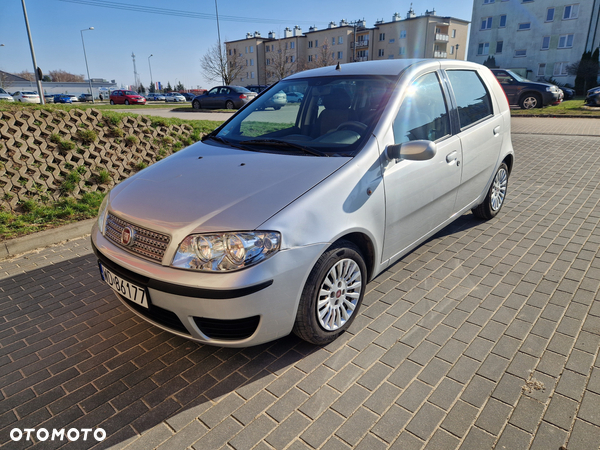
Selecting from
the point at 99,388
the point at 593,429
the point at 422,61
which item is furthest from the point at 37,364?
the point at 422,61

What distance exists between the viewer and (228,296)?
2217mm

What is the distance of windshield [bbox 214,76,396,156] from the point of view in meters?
3.08

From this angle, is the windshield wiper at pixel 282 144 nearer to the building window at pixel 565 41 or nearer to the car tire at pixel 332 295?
the car tire at pixel 332 295

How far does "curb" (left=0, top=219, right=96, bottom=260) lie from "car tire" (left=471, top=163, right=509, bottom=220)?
16.3 feet

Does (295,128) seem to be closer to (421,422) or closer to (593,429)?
(421,422)

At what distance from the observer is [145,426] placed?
7.32ft

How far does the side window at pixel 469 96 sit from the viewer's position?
3.98 m

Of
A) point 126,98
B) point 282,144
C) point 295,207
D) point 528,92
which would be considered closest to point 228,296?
point 295,207

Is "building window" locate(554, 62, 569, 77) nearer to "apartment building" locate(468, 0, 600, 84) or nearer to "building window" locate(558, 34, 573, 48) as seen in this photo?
"apartment building" locate(468, 0, 600, 84)

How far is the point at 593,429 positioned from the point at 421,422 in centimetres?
88

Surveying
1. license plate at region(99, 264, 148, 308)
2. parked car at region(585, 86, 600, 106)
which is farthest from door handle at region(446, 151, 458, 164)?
parked car at region(585, 86, 600, 106)

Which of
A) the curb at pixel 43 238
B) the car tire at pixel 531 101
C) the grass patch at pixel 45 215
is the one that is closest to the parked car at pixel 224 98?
the car tire at pixel 531 101

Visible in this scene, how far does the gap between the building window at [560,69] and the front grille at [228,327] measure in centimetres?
5339

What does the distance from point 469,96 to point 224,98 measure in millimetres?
20984
